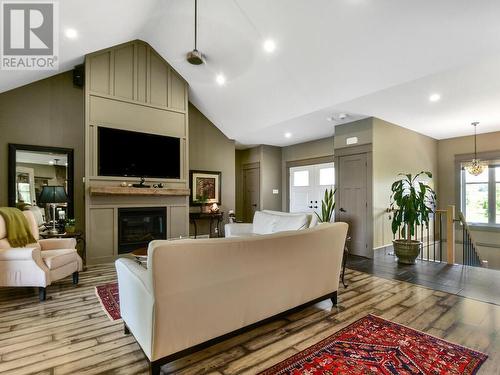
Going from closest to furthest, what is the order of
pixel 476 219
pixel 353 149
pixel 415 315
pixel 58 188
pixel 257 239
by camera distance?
pixel 257 239 < pixel 415 315 < pixel 58 188 < pixel 353 149 < pixel 476 219

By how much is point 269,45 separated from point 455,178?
5.95 meters

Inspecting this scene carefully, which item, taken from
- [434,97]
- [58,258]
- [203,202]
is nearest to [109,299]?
[58,258]

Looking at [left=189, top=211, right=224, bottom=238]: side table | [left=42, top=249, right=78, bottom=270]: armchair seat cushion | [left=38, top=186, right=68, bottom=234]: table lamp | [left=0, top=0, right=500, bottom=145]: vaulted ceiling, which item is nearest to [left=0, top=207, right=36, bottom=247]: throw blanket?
[left=42, top=249, right=78, bottom=270]: armchair seat cushion

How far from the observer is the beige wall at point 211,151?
251 inches

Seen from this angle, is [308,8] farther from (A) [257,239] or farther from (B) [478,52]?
(A) [257,239]

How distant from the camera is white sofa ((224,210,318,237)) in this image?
3709 mm

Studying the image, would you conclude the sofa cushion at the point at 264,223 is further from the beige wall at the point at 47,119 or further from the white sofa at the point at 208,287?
the beige wall at the point at 47,119

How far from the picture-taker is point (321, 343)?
2043mm

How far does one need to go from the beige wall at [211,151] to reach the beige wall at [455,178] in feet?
18.3

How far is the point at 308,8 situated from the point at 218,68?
2.13 meters

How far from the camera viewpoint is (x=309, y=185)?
7.43m

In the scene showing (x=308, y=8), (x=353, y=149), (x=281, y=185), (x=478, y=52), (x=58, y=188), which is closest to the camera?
(x=478, y=52)

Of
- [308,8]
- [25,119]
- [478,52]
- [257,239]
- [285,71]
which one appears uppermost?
[308,8]

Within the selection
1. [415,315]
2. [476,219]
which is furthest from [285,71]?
[476,219]
